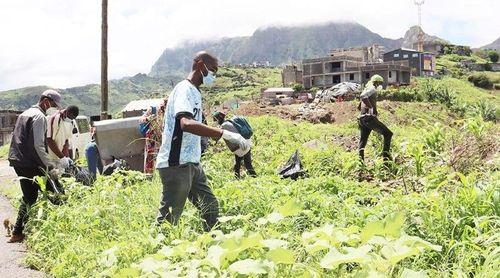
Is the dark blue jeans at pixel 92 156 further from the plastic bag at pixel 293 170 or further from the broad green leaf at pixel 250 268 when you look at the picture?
the broad green leaf at pixel 250 268

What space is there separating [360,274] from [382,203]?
3.57 metres

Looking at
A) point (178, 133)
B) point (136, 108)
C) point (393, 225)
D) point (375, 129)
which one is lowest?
point (136, 108)

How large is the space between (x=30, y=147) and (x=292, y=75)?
78.0 m

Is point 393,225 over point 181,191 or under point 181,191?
over

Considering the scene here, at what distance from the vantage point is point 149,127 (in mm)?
8844

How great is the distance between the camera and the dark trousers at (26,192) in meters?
6.45

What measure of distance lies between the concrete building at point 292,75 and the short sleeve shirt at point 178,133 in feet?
253

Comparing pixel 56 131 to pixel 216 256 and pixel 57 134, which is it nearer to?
pixel 57 134

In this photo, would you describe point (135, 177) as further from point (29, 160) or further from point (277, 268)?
point (277, 268)

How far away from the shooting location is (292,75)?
83062 millimetres

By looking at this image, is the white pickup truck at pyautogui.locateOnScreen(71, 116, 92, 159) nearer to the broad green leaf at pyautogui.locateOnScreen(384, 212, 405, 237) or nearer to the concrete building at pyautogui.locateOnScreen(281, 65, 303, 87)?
the broad green leaf at pyautogui.locateOnScreen(384, 212, 405, 237)

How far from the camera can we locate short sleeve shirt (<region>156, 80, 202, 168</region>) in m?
4.31

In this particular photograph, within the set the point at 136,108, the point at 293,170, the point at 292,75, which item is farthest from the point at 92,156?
the point at 292,75

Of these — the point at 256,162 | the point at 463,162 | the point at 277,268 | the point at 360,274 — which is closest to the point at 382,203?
the point at 463,162
